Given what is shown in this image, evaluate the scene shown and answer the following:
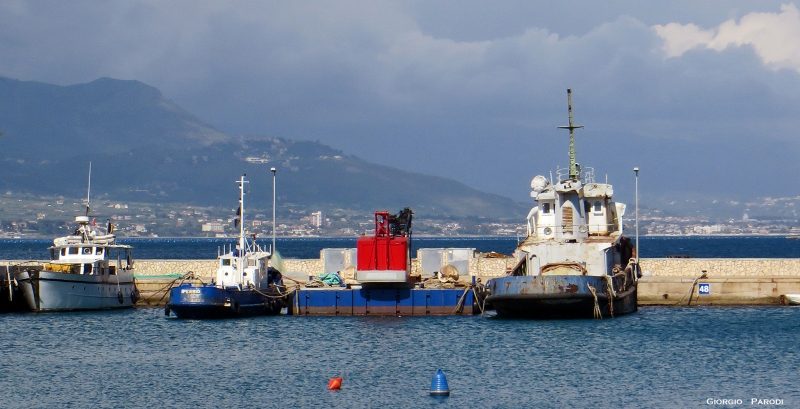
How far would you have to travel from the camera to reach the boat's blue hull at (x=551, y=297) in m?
48.3

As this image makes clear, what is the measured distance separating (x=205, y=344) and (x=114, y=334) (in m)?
5.95

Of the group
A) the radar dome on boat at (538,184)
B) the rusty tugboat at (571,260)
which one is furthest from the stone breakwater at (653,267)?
the radar dome on boat at (538,184)

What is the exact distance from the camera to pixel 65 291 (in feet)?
186

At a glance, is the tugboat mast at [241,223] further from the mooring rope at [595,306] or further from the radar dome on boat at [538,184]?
the mooring rope at [595,306]

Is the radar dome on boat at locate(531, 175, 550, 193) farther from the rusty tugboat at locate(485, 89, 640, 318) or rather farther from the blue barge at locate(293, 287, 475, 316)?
the blue barge at locate(293, 287, 475, 316)

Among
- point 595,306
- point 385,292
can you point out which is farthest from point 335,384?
point 595,306

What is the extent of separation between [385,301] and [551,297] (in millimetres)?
8402

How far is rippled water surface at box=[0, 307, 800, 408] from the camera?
3266 cm

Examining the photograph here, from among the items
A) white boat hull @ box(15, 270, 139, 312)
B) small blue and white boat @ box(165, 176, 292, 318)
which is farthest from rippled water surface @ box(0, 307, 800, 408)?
white boat hull @ box(15, 270, 139, 312)

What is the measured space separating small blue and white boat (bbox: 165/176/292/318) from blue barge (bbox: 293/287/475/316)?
6.07ft

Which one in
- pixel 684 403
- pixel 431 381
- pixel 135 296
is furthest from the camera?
pixel 135 296

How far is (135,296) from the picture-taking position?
60.9m

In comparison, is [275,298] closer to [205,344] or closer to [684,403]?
[205,344]

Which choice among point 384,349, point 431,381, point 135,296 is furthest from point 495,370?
point 135,296
